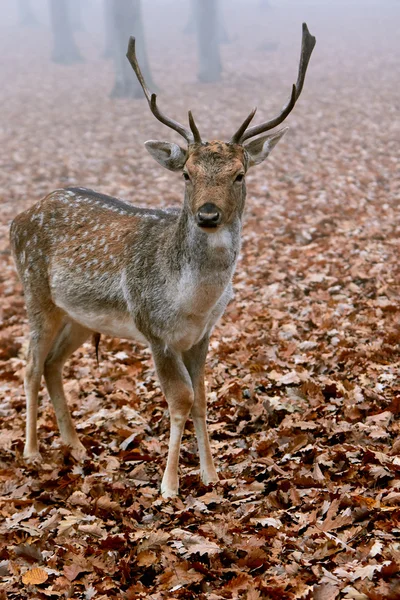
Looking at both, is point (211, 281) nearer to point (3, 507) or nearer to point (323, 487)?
point (323, 487)

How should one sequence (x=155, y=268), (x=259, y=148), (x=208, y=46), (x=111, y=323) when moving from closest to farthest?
(x=259, y=148), (x=155, y=268), (x=111, y=323), (x=208, y=46)

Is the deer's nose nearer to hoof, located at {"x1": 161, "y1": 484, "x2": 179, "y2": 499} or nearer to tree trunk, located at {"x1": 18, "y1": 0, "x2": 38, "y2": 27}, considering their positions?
hoof, located at {"x1": 161, "y1": 484, "x2": 179, "y2": 499}

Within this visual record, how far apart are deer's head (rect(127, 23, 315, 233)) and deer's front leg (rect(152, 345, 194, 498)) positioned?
3.56ft

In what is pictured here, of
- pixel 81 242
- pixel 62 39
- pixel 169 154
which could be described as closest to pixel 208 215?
pixel 169 154

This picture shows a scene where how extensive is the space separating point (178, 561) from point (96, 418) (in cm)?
272

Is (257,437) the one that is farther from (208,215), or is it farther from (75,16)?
(75,16)

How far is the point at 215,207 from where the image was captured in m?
4.36

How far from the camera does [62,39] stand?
108 feet

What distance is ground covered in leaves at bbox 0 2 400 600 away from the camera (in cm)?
388

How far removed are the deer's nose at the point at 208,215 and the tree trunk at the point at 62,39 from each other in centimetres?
3080

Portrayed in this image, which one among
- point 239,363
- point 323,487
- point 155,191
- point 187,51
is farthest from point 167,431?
point 187,51

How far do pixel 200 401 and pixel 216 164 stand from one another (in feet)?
6.02

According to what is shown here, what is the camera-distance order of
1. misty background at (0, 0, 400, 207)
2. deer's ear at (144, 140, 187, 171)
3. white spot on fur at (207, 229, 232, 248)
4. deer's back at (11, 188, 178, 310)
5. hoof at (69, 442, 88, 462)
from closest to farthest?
white spot on fur at (207, 229, 232, 248) → deer's ear at (144, 140, 187, 171) → deer's back at (11, 188, 178, 310) → hoof at (69, 442, 88, 462) → misty background at (0, 0, 400, 207)

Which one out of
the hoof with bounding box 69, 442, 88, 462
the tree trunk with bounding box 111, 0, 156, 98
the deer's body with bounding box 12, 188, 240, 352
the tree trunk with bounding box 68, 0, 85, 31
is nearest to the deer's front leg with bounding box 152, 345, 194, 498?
the deer's body with bounding box 12, 188, 240, 352
